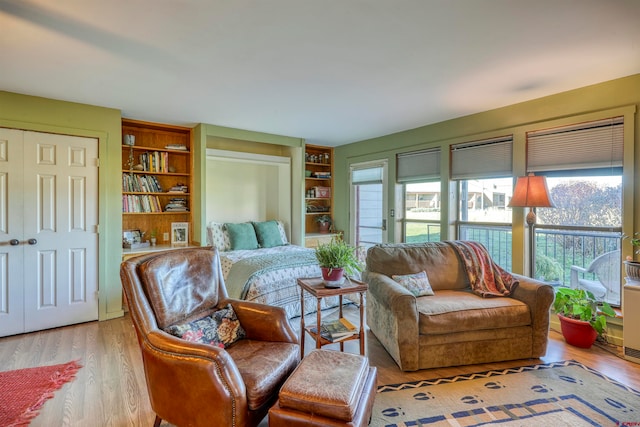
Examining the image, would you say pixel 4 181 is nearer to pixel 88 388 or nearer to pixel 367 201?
pixel 88 388

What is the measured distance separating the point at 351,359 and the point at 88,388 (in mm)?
1893

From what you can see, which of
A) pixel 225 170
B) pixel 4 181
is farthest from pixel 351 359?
pixel 225 170

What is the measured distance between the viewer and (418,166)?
4.61 m

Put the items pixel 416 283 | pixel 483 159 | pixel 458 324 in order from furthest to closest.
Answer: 1. pixel 483 159
2. pixel 416 283
3. pixel 458 324

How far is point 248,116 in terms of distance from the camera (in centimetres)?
398

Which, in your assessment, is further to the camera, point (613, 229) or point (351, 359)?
point (613, 229)

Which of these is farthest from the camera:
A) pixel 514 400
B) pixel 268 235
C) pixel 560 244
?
pixel 268 235

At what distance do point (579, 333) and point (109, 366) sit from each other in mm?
3979

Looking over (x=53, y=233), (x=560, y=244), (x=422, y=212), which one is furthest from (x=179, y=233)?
(x=560, y=244)

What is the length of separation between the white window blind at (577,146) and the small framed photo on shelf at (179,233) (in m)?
4.34

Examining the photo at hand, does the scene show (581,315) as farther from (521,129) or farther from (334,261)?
(334,261)

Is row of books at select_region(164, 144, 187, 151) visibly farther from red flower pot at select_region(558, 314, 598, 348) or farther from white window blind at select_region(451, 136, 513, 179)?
red flower pot at select_region(558, 314, 598, 348)

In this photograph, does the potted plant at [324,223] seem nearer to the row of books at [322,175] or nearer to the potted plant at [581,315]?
the row of books at [322,175]

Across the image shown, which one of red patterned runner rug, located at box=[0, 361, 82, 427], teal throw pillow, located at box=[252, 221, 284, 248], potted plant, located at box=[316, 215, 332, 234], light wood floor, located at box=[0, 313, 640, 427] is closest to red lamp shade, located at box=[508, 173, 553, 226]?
light wood floor, located at box=[0, 313, 640, 427]
